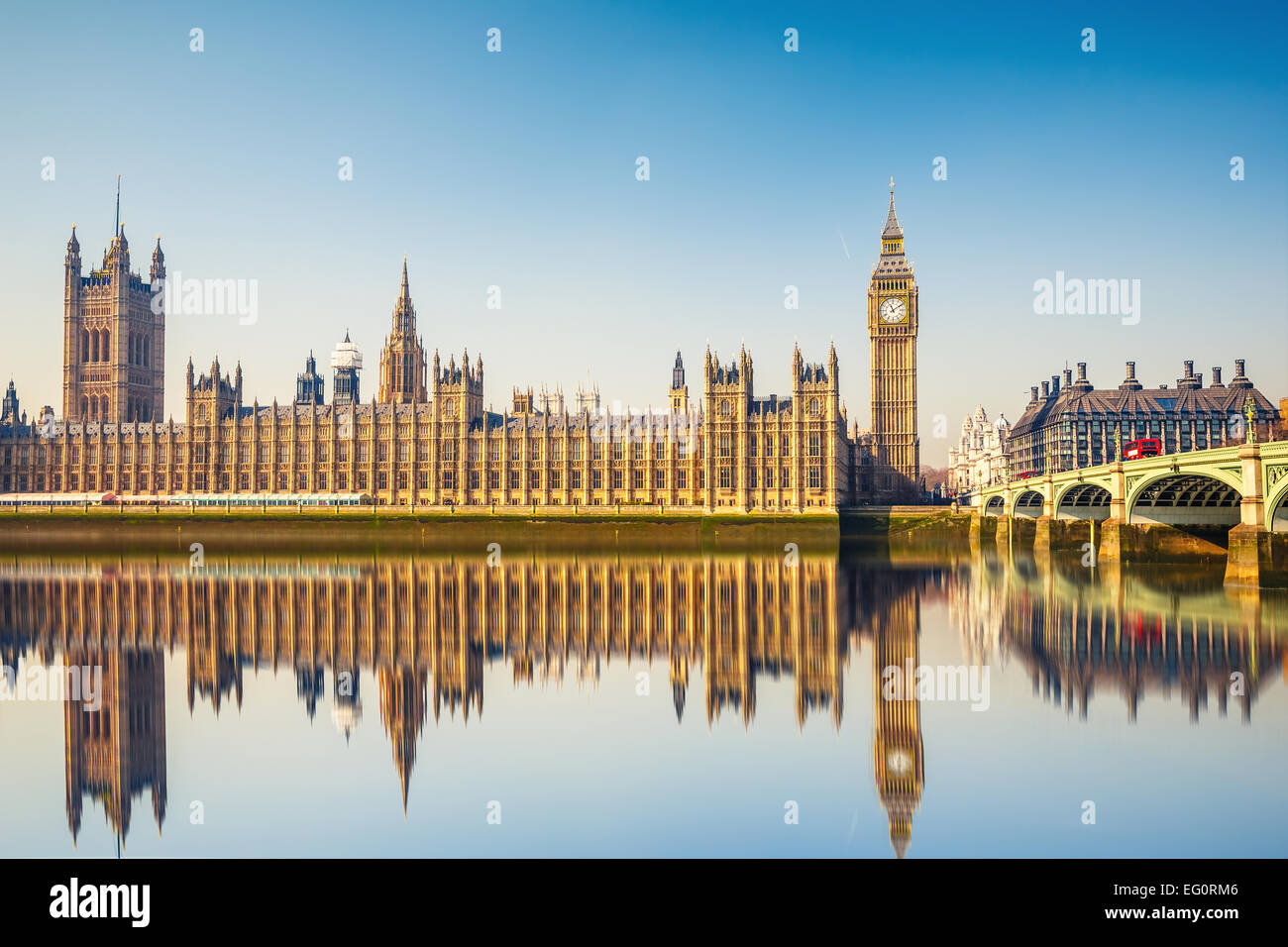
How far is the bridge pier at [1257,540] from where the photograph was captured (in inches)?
1620

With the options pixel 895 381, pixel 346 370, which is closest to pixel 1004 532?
pixel 895 381

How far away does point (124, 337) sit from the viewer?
147 metres

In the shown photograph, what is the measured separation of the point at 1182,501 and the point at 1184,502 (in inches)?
4.8

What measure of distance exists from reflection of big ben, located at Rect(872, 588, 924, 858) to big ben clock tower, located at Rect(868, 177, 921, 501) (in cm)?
9064

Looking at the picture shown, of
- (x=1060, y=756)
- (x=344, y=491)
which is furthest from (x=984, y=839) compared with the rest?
(x=344, y=491)

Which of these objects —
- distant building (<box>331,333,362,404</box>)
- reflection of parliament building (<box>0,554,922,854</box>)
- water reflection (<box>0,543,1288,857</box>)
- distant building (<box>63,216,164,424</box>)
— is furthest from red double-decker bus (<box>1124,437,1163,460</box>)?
distant building (<box>63,216,164,424</box>)

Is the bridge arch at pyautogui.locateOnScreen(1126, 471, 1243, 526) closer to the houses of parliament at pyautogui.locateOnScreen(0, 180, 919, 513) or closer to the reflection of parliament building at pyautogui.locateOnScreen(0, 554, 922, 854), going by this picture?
the reflection of parliament building at pyautogui.locateOnScreen(0, 554, 922, 854)

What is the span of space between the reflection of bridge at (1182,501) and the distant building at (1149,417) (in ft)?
156

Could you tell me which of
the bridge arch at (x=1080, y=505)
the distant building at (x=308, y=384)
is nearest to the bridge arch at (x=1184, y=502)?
the bridge arch at (x=1080, y=505)

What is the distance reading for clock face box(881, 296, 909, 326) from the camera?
124m

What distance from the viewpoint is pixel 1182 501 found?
60312 millimetres

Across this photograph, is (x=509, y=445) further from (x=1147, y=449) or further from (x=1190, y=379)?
(x=1190, y=379)

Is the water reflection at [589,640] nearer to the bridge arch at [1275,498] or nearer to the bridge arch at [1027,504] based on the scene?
the bridge arch at [1275,498]
